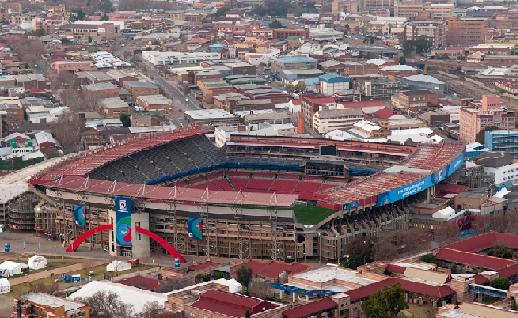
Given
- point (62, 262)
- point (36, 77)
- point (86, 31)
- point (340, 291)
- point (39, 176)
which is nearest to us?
point (340, 291)

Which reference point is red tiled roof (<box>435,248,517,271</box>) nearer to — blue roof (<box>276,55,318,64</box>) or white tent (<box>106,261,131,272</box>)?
white tent (<box>106,261,131,272</box>)

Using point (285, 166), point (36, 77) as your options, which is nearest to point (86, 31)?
point (36, 77)

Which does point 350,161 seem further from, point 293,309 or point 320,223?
point 293,309

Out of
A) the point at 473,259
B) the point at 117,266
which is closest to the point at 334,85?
Answer: the point at 117,266

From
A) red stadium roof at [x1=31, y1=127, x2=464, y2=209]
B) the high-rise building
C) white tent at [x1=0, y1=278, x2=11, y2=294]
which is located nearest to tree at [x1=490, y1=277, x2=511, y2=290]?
red stadium roof at [x1=31, y1=127, x2=464, y2=209]

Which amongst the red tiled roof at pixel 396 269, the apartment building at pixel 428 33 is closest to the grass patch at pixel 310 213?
the red tiled roof at pixel 396 269
